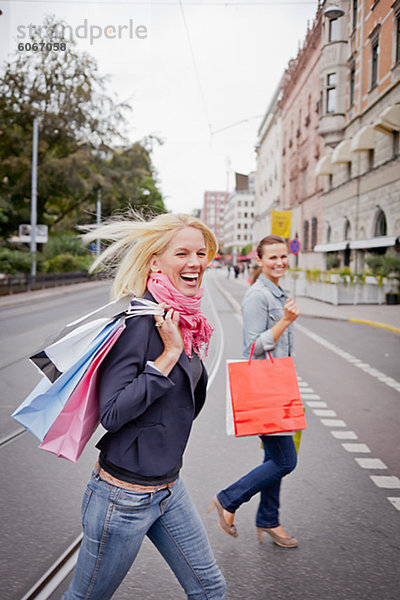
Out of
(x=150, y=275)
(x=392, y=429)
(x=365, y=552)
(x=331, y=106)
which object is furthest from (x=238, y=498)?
(x=331, y=106)

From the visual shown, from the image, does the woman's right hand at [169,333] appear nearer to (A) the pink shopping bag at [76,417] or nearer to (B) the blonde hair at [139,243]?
(A) the pink shopping bag at [76,417]

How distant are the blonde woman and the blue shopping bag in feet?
0.25

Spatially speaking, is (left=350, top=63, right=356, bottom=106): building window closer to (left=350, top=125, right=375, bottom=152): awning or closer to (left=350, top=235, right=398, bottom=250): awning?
(left=350, top=125, right=375, bottom=152): awning

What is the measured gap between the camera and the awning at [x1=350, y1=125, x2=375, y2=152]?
2717 centimetres

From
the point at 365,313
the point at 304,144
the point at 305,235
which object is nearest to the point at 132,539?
the point at 365,313

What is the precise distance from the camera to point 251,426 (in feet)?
10.3

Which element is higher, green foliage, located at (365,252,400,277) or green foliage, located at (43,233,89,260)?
green foliage, located at (43,233,89,260)

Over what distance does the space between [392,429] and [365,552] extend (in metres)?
2.87

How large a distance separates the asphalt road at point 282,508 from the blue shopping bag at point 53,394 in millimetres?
1387

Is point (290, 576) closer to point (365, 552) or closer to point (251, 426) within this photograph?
point (365, 552)

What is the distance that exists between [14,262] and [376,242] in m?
17.5

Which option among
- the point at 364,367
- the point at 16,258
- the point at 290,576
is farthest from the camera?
the point at 16,258

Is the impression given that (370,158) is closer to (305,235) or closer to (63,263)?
(305,235)

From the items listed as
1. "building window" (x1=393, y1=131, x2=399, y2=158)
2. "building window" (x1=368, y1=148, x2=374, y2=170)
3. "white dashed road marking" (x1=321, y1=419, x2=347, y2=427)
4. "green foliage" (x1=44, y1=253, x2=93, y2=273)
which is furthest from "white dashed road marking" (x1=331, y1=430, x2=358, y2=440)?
"green foliage" (x1=44, y1=253, x2=93, y2=273)
